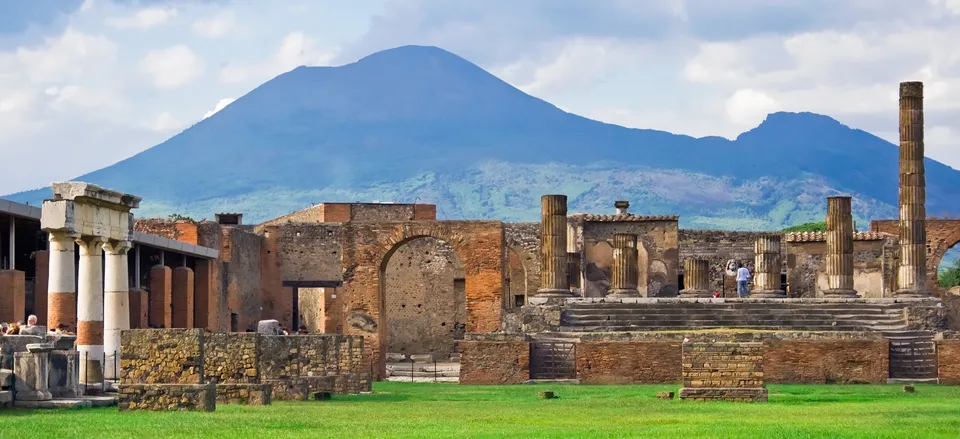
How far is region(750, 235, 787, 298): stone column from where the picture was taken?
152 feet

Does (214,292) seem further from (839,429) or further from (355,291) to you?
(839,429)

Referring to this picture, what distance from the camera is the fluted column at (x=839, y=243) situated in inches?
1761

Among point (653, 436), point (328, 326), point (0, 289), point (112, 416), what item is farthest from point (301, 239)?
point (653, 436)

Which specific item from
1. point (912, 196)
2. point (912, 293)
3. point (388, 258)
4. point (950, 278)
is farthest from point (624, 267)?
point (950, 278)

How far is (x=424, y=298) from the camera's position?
186 feet

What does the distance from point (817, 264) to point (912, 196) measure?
43.2 ft

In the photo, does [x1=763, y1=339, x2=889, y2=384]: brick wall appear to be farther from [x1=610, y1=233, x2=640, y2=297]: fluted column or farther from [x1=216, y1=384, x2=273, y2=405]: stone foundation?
[x1=216, y1=384, x2=273, y2=405]: stone foundation

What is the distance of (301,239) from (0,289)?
2069 centimetres

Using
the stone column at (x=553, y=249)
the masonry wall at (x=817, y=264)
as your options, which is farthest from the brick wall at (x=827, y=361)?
the masonry wall at (x=817, y=264)

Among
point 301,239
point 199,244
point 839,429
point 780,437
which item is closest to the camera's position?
point 780,437

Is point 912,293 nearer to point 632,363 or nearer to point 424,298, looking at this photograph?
point 632,363

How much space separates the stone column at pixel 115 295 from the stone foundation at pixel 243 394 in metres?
7.66

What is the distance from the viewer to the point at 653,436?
17984 millimetres

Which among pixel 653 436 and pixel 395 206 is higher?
pixel 395 206
